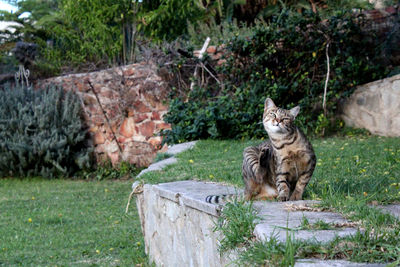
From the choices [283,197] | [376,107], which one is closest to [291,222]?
[283,197]

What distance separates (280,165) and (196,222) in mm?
→ 790

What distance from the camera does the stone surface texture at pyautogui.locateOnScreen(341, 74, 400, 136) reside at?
8.65 meters

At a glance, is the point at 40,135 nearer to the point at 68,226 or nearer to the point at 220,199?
the point at 68,226

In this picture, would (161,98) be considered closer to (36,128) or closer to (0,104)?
(36,128)

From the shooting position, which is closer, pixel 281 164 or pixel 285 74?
pixel 281 164

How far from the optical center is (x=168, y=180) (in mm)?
5375

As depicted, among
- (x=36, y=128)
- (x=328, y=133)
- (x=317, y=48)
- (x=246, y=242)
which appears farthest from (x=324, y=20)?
(x=246, y=242)

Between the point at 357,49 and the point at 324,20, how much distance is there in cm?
91

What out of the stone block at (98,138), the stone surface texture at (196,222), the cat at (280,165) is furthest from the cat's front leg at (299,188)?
the stone block at (98,138)

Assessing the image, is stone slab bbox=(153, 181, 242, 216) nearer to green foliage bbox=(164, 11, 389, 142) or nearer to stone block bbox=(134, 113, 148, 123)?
green foliage bbox=(164, 11, 389, 142)

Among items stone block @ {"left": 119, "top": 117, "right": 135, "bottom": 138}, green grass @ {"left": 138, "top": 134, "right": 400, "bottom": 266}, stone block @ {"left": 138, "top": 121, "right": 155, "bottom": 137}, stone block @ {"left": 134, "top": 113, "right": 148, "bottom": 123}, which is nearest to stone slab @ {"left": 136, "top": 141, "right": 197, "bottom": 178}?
green grass @ {"left": 138, "top": 134, "right": 400, "bottom": 266}

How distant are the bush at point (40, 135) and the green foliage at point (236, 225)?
7.84 meters

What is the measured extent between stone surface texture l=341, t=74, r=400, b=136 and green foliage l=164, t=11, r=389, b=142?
0.86 ft

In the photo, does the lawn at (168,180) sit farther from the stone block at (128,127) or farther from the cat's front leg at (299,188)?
the stone block at (128,127)
